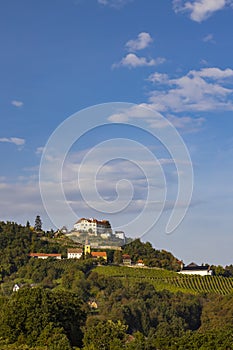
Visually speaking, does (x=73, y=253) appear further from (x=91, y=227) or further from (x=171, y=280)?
(x=91, y=227)

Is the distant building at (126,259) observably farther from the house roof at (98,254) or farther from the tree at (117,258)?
the house roof at (98,254)

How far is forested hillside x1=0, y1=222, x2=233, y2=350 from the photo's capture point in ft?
95.3

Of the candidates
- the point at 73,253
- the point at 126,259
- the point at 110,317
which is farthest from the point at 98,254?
the point at 110,317

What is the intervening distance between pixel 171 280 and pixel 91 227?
16294 mm

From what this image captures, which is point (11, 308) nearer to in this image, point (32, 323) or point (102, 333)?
point (32, 323)

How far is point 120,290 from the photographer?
66.7 m

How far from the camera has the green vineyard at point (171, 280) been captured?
74.7 metres

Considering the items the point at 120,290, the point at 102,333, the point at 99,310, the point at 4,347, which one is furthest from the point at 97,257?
the point at 4,347

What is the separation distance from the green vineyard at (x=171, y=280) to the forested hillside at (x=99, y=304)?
0.49 feet

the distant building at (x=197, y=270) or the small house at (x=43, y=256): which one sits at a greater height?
Result: the small house at (x=43, y=256)

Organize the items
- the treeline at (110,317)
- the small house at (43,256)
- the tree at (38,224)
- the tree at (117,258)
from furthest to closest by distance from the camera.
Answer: the tree at (38,224) → the small house at (43,256) → the tree at (117,258) → the treeline at (110,317)

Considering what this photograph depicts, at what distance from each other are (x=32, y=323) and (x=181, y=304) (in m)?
34.5

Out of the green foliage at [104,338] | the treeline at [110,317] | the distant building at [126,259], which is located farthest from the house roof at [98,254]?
the green foliage at [104,338]

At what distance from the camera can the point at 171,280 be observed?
7894 centimetres
